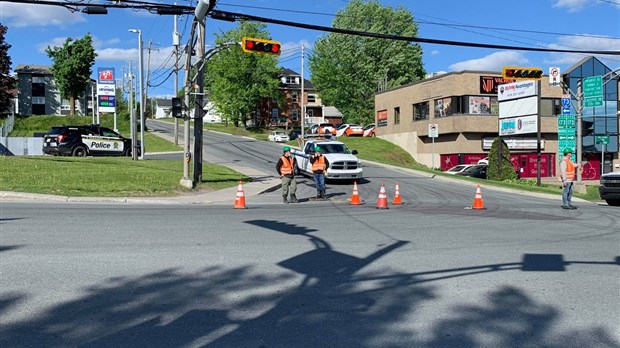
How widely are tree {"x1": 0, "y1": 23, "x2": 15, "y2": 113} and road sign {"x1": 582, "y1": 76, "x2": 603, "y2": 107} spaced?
51.8m

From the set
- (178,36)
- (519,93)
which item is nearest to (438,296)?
(519,93)


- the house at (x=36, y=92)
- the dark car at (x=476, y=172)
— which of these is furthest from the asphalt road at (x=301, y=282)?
the house at (x=36, y=92)

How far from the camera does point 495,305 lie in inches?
231

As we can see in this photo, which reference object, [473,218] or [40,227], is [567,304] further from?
[40,227]

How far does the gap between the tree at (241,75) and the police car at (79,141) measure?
43148mm

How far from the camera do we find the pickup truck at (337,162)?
24203 millimetres

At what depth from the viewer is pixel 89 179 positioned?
20281mm

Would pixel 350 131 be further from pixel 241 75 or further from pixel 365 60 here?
pixel 241 75

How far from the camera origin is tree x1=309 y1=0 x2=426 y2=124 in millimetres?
71500

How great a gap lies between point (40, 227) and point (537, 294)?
8.86 metres

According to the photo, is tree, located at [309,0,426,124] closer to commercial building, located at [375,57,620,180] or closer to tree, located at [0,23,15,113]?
commercial building, located at [375,57,620,180]

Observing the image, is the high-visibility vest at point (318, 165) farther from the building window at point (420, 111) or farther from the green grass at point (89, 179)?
the building window at point (420, 111)

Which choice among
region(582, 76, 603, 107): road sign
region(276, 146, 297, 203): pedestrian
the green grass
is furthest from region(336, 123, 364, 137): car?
region(276, 146, 297, 203): pedestrian

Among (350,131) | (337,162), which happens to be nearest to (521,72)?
(337,162)
